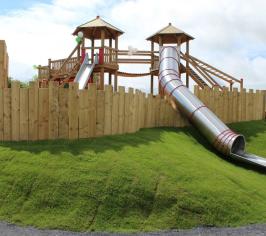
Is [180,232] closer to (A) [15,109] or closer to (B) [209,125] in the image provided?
(A) [15,109]

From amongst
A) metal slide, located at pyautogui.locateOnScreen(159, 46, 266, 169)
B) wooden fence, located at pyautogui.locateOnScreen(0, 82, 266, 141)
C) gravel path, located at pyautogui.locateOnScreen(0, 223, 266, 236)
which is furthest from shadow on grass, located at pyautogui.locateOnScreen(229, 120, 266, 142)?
gravel path, located at pyautogui.locateOnScreen(0, 223, 266, 236)

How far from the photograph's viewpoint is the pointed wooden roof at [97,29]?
76.8 feet

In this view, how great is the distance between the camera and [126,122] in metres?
12.6

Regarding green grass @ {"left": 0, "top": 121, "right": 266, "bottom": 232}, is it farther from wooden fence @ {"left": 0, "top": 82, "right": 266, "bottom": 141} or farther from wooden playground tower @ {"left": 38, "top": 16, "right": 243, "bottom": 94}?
wooden playground tower @ {"left": 38, "top": 16, "right": 243, "bottom": 94}

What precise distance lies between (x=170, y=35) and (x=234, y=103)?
8.49m

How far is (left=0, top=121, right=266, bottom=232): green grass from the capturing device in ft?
28.2

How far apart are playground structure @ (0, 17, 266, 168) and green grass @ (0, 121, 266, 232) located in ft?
1.72

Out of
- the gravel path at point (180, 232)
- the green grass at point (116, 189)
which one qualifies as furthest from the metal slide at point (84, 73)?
the gravel path at point (180, 232)

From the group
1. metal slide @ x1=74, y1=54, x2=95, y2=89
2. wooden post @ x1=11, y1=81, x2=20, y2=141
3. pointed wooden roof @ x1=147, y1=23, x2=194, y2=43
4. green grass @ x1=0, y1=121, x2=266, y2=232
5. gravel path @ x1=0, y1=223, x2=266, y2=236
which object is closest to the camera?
gravel path @ x1=0, y1=223, x2=266, y2=236

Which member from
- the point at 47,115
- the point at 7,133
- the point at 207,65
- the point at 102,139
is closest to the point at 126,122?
the point at 102,139

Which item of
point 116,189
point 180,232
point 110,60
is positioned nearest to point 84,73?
point 110,60

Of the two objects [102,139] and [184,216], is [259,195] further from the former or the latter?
→ [102,139]

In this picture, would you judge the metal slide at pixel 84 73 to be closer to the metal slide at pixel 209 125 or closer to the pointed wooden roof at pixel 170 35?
the metal slide at pixel 209 125

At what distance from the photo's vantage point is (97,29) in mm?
23828
